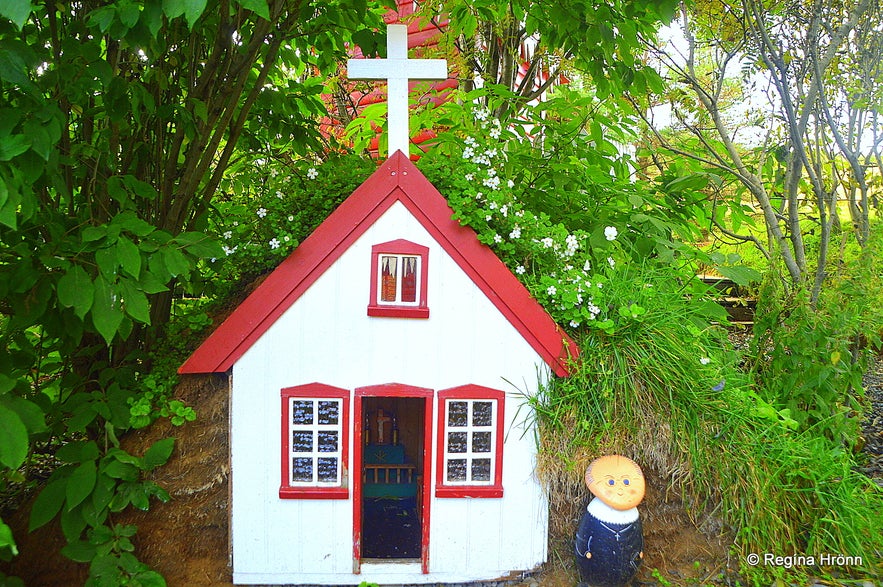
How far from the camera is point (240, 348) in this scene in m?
3.09

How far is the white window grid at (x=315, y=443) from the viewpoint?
10.4ft

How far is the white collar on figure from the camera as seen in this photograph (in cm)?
313

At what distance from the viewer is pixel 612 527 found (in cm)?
312

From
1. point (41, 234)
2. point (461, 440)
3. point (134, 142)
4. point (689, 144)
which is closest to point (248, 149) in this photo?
point (134, 142)

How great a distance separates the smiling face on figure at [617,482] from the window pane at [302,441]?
1.36 metres

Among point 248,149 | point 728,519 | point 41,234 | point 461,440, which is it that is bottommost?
point 728,519

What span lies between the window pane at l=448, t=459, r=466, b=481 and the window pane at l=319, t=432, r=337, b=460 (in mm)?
577

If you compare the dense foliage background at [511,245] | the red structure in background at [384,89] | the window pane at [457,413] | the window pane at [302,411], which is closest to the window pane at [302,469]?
the window pane at [302,411]

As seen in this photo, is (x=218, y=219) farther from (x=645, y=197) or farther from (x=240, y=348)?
(x=645, y=197)

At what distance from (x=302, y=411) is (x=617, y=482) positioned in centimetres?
156

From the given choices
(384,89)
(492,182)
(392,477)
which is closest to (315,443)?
(392,477)

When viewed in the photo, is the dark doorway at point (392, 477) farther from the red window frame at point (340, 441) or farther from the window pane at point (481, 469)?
the window pane at point (481, 469)

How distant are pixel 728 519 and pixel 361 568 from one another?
73.3 inches

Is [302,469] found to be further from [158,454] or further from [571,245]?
[571,245]
